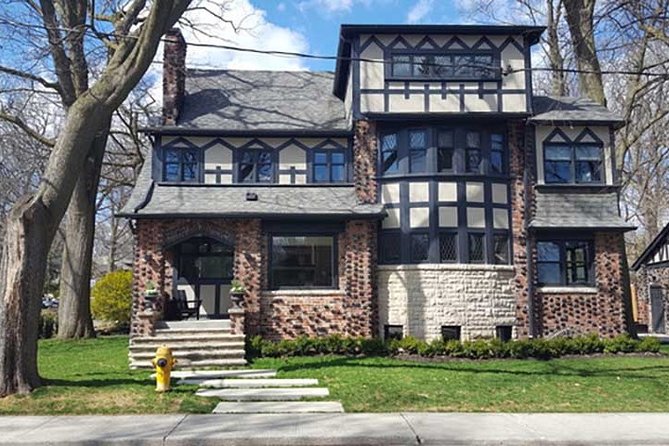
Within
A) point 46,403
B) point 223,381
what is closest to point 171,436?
point 46,403

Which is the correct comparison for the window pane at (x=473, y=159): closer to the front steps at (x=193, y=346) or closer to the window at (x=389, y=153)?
the window at (x=389, y=153)

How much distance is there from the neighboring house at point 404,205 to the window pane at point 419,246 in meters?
0.03

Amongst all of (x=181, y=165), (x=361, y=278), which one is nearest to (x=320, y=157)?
(x=361, y=278)

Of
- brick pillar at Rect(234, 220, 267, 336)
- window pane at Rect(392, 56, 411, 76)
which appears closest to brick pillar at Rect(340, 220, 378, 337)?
brick pillar at Rect(234, 220, 267, 336)

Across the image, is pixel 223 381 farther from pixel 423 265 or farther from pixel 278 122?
pixel 278 122

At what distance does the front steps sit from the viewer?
42.9ft

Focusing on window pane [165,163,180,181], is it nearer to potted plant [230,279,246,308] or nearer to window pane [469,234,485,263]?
potted plant [230,279,246,308]

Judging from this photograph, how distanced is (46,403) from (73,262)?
1185 centimetres

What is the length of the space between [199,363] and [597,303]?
36.0 ft

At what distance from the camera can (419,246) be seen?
15.9 meters

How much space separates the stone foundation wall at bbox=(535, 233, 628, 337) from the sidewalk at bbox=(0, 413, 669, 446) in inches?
297

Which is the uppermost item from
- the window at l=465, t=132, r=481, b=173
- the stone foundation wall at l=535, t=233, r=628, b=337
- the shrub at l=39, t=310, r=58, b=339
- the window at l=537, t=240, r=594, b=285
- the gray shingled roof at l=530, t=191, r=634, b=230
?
the window at l=465, t=132, r=481, b=173

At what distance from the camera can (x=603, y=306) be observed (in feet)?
52.6

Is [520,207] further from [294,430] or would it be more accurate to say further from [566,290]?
[294,430]
